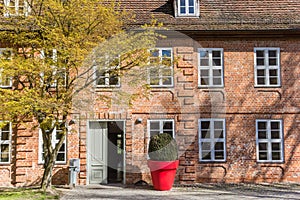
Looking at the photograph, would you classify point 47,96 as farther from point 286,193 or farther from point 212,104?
point 286,193

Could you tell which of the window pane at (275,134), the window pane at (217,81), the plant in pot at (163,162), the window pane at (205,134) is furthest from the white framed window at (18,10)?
the window pane at (275,134)

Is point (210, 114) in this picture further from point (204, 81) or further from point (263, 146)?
point (263, 146)

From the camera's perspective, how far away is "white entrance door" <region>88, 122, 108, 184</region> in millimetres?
15602

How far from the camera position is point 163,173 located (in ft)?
45.5

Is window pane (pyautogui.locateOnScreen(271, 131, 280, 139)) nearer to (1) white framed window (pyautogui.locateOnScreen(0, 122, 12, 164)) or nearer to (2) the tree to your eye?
(2) the tree

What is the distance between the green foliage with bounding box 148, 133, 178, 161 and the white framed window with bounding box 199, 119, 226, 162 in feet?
6.78

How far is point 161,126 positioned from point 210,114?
6.80 feet

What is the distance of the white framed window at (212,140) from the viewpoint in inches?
618

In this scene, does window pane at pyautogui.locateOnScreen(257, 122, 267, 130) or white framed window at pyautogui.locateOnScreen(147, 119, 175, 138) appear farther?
window pane at pyautogui.locateOnScreen(257, 122, 267, 130)

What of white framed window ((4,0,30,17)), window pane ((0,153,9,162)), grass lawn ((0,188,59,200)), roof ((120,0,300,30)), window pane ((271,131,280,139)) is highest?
roof ((120,0,300,30))

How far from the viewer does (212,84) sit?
52.5 ft

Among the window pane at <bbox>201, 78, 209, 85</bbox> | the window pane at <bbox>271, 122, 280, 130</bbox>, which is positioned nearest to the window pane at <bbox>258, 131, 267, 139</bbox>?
the window pane at <bbox>271, 122, 280, 130</bbox>

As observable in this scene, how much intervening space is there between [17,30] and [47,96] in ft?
7.80

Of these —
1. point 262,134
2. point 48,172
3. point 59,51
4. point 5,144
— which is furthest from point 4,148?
point 262,134
